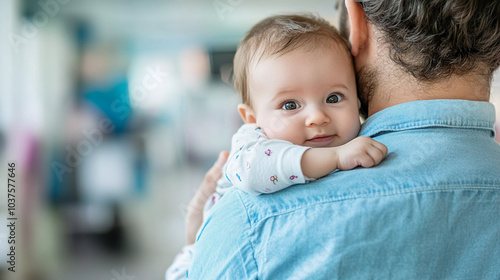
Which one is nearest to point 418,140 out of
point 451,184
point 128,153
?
point 451,184

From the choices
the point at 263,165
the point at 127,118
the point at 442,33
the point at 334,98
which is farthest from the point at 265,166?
the point at 127,118

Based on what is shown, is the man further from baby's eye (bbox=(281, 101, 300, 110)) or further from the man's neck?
baby's eye (bbox=(281, 101, 300, 110))

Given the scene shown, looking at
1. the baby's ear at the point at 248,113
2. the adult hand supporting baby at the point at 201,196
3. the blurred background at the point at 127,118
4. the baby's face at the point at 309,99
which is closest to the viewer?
the baby's face at the point at 309,99

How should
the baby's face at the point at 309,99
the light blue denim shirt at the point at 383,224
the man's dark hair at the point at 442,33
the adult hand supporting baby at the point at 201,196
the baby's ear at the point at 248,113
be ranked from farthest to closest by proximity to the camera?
the adult hand supporting baby at the point at 201,196 → the baby's ear at the point at 248,113 → the baby's face at the point at 309,99 → the man's dark hair at the point at 442,33 → the light blue denim shirt at the point at 383,224

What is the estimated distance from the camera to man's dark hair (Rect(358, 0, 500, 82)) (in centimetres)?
72

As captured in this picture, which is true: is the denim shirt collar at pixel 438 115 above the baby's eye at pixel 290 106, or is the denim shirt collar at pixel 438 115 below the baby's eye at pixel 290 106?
below

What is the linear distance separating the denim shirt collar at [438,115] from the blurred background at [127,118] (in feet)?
6.67

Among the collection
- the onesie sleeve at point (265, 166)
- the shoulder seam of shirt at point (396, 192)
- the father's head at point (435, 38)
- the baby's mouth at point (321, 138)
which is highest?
the father's head at point (435, 38)

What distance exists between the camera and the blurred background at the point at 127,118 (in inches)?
106

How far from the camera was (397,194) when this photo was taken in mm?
621

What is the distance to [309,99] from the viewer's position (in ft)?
2.73

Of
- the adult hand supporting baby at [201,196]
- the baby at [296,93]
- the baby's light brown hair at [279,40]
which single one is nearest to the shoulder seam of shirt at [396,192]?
the baby at [296,93]

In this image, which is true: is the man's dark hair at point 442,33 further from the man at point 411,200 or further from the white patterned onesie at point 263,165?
the white patterned onesie at point 263,165

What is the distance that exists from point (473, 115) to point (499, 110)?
2081 mm
